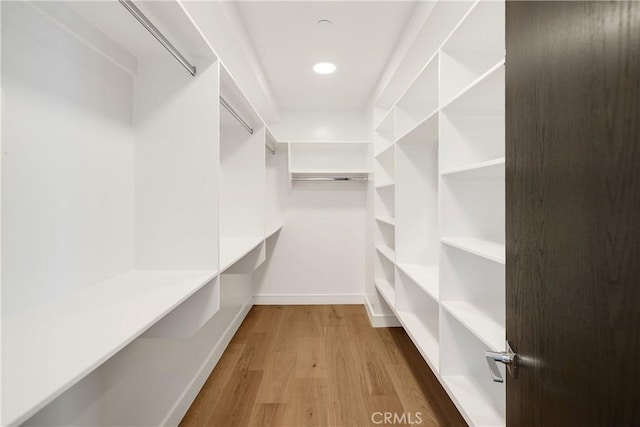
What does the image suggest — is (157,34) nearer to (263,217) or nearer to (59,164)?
(59,164)

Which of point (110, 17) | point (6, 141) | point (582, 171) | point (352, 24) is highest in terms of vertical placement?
point (352, 24)

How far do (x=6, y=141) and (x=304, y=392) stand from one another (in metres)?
1.86

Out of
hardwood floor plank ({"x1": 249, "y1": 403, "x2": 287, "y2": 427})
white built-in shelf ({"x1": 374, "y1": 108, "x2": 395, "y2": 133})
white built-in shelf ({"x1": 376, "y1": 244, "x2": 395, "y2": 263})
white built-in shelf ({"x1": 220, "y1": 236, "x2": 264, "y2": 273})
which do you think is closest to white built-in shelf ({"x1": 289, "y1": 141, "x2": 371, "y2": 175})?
white built-in shelf ({"x1": 374, "y1": 108, "x2": 395, "y2": 133})

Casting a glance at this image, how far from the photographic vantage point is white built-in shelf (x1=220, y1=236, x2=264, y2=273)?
1391 millimetres

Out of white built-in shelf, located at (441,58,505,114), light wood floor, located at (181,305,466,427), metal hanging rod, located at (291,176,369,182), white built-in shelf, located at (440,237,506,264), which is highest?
white built-in shelf, located at (441,58,505,114)

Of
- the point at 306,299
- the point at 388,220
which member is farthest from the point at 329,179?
the point at 306,299

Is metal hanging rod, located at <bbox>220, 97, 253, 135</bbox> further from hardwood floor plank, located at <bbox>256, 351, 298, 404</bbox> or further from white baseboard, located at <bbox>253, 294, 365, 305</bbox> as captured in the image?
white baseboard, located at <bbox>253, 294, 365, 305</bbox>

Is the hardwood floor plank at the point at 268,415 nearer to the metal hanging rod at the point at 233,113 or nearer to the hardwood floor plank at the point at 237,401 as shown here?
the hardwood floor plank at the point at 237,401

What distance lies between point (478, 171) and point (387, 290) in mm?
1686

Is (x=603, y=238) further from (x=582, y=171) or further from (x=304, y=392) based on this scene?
(x=304, y=392)

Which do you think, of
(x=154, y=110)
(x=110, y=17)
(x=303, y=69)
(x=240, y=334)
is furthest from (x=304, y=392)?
(x=303, y=69)

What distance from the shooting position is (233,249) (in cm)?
175

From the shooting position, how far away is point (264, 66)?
2.55 meters

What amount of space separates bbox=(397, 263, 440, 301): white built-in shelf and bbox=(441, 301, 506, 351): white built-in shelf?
130mm
